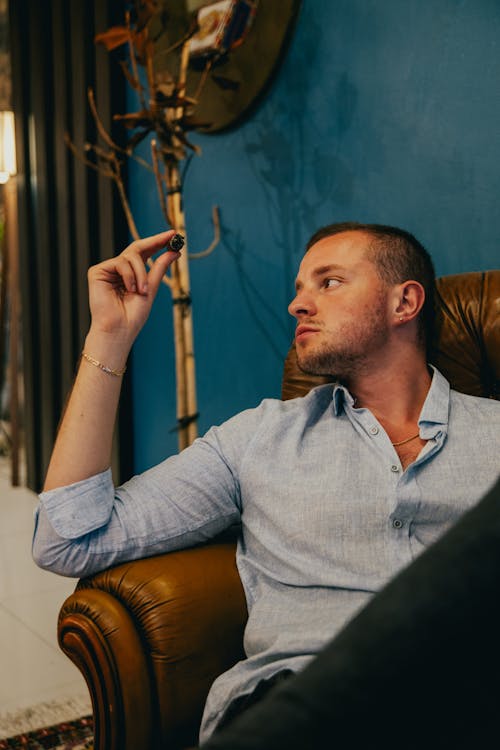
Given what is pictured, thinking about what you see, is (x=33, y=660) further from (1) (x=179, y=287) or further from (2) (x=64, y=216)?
(2) (x=64, y=216)

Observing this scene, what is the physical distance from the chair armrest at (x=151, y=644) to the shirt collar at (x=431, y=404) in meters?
0.37

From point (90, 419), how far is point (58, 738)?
91 cm

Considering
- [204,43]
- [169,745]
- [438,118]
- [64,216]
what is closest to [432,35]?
[438,118]

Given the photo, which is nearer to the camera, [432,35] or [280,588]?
[280,588]

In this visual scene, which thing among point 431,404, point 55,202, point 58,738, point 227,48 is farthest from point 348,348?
point 55,202

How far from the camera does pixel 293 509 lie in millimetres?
1244

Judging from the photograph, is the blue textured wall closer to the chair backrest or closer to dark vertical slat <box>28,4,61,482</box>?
the chair backrest

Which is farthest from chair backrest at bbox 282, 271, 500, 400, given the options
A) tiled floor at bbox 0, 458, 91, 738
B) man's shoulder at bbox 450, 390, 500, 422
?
tiled floor at bbox 0, 458, 91, 738

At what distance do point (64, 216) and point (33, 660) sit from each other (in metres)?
2.11

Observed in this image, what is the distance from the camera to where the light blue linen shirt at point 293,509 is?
1.19m

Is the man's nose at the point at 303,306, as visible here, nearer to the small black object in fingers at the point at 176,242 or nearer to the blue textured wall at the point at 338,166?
the small black object in fingers at the point at 176,242

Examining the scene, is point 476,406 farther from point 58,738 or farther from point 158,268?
point 58,738

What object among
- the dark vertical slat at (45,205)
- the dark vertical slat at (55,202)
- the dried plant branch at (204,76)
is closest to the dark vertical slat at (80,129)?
the dark vertical slat at (55,202)

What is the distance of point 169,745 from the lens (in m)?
1.14
